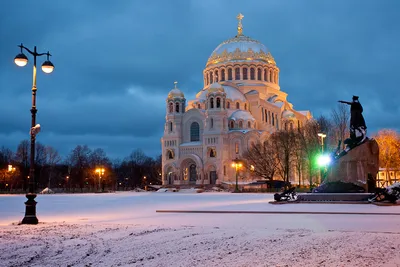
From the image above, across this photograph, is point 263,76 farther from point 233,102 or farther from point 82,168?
point 82,168

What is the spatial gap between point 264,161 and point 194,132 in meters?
22.2

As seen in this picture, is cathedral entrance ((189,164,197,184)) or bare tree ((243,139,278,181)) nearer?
bare tree ((243,139,278,181))

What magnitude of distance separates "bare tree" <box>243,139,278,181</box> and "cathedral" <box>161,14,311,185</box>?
502cm

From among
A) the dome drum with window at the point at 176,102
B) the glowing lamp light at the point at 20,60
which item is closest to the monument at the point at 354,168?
the glowing lamp light at the point at 20,60

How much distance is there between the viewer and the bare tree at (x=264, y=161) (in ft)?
202

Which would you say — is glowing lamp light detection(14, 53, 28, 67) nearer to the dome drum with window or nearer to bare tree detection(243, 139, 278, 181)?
bare tree detection(243, 139, 278, 181)

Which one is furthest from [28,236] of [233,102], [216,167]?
[233,102]

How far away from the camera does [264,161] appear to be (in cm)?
6222

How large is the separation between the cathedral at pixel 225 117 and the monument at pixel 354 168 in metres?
45.5

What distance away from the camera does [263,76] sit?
88.6 m

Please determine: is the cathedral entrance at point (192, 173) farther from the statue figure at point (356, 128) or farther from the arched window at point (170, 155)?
the statue figure at point (356, 128)

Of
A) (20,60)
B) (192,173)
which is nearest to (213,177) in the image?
(192,173)

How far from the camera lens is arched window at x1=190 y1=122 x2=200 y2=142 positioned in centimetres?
8138

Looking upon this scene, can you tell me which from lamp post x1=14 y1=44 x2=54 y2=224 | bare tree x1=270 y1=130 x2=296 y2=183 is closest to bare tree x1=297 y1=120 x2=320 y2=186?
bare tree x1=270 y1=130 x2=296 y2=183
